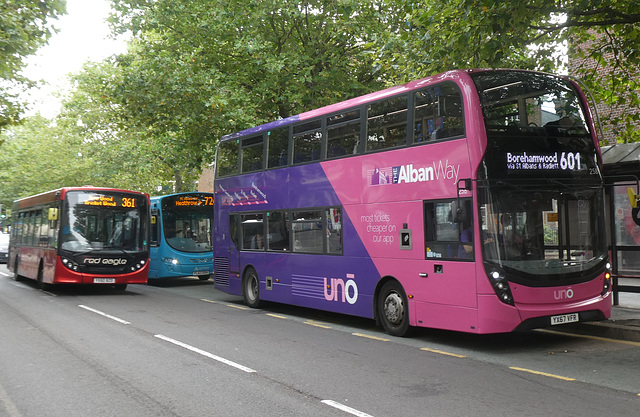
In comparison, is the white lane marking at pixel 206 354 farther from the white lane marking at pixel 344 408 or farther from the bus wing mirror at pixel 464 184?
the bus wing mirror at pixel 464 184

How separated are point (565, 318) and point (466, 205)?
81.4 inches

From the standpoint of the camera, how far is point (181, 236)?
22.4m

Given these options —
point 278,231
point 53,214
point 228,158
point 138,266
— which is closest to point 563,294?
point 278,231

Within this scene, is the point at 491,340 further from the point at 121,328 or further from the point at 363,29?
the point at 363,29

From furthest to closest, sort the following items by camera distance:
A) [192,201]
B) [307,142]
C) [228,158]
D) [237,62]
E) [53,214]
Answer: [192,201] → [237,62] → [53,214] → [228,158] → [307,142]

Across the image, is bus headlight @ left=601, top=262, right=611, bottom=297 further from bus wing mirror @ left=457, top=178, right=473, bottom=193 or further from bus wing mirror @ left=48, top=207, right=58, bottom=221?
bus wing mirror @ left=48, top=207, right=58, bottom=221

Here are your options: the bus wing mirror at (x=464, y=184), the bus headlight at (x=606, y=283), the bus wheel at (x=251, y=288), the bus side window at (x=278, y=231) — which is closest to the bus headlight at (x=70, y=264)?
the bus wheel at (x=251, y=288)

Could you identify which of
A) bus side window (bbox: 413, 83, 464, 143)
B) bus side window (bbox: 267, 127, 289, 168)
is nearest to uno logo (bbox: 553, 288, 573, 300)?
bus side window (bbox: 413, 83, 464, 143)

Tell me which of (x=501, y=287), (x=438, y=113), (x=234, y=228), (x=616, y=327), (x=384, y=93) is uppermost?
(x=384, y=93)

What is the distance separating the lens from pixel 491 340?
33.4ft

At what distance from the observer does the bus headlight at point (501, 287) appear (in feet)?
28.9

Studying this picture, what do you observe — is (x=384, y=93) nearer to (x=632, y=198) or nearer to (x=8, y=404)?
(x=632, y=198)

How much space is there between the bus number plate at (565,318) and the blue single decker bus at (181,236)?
15.2 meters

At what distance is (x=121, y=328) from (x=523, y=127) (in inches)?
298
